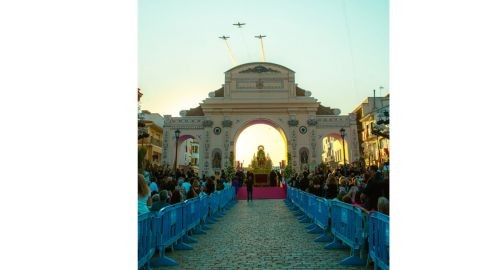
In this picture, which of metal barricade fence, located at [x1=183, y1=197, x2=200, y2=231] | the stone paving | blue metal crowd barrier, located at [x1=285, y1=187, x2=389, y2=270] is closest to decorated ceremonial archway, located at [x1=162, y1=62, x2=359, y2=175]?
the stone paving

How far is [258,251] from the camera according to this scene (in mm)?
7789

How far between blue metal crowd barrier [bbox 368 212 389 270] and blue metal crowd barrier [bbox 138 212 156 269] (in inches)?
116

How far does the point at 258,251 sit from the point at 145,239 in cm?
243

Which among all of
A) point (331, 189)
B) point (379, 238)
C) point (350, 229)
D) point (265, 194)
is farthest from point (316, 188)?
point (265, 194)

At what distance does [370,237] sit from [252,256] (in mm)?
2069

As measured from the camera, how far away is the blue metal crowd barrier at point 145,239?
5750mm

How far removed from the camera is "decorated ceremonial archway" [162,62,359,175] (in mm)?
39938

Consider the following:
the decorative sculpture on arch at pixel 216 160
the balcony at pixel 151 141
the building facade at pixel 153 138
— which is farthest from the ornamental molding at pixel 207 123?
the building facade at pixel 153 138

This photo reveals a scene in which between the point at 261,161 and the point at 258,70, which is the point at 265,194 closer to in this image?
the point at 261,161

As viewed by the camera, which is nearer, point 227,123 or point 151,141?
point 227,123

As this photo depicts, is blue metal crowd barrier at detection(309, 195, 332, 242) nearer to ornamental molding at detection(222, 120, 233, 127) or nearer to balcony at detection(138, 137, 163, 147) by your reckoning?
ornamental molding at detection(222, 120, 233, 127)
